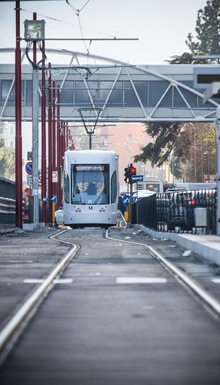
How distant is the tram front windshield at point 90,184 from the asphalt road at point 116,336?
2761 centimetres

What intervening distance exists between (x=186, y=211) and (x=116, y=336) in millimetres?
19369

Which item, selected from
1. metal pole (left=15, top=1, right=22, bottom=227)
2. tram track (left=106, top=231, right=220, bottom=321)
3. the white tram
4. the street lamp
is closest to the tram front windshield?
the white tram

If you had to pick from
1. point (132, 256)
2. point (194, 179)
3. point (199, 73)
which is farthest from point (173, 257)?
point (194, 179)

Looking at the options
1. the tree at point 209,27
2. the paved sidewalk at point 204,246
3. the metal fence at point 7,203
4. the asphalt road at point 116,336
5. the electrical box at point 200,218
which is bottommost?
the asphalt road at point 116,336

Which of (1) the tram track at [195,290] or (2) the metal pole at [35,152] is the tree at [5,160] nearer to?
(2) the metal pole at [35,152]

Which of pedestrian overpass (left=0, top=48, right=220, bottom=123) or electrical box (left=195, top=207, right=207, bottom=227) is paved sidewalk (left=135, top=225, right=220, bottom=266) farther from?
pedestrian overpass (left=0, top=48, right=220, bottom=123)

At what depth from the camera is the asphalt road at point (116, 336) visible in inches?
249

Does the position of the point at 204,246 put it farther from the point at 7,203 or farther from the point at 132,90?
the point at 132,90

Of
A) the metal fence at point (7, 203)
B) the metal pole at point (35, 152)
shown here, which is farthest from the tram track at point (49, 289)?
the metal pole at point (35, 152)

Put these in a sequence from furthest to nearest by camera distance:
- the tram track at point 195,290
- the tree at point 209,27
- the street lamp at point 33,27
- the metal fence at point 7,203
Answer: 1. the tree at point 209,27
2. the street lamp at point 33,27
3. the metal fence at point 7,203
4. the tram track at point 195,290

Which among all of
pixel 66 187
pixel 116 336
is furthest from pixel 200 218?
pixel 66 187

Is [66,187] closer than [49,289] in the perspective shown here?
No

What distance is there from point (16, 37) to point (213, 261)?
72.7ft

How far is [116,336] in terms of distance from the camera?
8.02 metres
